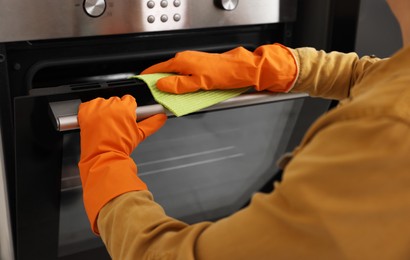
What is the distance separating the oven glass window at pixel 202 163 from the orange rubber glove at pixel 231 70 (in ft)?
0.39

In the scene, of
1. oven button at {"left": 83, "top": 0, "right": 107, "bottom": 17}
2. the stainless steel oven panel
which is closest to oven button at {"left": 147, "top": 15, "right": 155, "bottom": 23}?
the stainless steel oven panel

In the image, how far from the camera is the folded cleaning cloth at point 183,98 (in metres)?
0.90

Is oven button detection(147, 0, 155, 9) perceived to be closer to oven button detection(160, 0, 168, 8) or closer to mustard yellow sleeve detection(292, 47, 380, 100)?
oven button detection(160, 0, 168, 8)

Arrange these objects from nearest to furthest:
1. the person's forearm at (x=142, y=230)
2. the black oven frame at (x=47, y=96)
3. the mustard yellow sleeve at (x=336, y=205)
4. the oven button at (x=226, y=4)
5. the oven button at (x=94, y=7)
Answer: the mustard yellow sleeve at (x=336, y=205), the person's forearm at (x=142, y=230), the black oven frame at (x=47, y=96), the oven button at (x=94, y=7), the oven button at (x=226, y=4)

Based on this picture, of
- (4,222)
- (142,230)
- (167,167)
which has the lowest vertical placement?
(4,222)

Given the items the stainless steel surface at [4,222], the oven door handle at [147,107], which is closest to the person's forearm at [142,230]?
the oven door handle at [147,107]

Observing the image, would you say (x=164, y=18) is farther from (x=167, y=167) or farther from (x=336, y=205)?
(x=336, y=205)

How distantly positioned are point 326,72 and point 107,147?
500 millimetres

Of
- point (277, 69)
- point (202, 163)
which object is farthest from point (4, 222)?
point (277, 69)

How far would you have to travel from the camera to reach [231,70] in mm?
969

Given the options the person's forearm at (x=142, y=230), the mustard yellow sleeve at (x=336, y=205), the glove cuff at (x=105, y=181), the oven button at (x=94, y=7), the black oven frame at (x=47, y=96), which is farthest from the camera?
the oven button at (x=94, y=7)

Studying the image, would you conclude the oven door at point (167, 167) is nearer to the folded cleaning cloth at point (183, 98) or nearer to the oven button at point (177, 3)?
the folded cleaning cloth at point (183, 98)

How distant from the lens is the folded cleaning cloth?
35.3 inches

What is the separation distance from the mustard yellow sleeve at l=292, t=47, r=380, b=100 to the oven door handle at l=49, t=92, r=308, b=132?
0.04 meters
